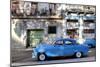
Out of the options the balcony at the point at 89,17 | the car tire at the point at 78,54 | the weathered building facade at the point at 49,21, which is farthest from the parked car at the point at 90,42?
the balcony at the point at 89,17

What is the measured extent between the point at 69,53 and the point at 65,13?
49cm

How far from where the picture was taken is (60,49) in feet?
8.80

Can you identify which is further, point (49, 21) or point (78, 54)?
point (78, 54)

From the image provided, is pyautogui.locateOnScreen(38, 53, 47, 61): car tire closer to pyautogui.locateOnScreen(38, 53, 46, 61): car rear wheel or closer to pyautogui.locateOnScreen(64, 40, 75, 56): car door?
pyautogui.locateOnScreen(38, 53, 46, 61): car rear wheel

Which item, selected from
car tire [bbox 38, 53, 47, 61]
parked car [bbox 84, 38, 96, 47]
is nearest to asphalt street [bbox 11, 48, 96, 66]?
car tire [bbox 38, 53, 47, 61]

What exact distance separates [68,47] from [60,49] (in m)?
0.11

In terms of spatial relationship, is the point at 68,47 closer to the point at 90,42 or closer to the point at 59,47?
the point at 59,47

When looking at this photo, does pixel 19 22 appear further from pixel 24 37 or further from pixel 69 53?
pixel 69 53

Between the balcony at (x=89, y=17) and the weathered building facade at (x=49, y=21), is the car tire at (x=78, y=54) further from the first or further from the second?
the balcony at (x=89, y=17)

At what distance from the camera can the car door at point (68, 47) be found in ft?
8.89

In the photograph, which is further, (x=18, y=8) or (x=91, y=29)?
(x=91, y=29)

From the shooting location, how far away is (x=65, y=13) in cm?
270

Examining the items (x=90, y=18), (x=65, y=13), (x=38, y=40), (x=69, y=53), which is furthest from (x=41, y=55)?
(x=90, y=18)

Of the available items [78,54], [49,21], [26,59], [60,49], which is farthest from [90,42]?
[26,59]
